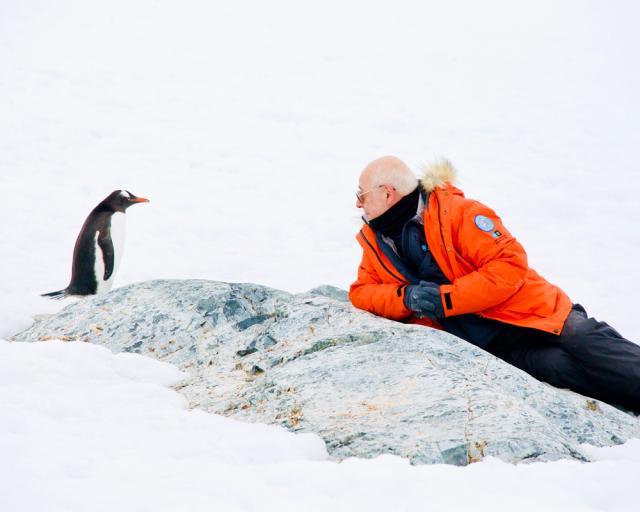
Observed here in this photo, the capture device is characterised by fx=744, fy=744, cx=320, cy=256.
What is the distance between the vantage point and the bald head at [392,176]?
385cm

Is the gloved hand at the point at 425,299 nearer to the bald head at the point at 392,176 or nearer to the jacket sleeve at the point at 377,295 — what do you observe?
the jacket sleeve at the point at 377,295

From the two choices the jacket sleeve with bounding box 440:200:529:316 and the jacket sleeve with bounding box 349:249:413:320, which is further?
the jacket sleeve with bounding box 349:249:413:320

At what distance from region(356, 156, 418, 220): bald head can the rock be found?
0.58 meters

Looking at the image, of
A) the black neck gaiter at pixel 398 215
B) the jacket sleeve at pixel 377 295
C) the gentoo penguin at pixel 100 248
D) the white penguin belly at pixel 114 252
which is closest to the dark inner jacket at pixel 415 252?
the black neck gaiter at pixel 398 215

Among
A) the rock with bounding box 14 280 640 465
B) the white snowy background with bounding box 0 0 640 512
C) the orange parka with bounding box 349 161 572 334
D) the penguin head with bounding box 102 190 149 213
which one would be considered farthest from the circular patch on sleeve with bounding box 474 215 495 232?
the penguin head with bounding box 102 190 149 213

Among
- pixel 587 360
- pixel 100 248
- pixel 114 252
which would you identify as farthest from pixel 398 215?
pixel 114 252

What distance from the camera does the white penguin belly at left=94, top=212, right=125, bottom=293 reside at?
7.79 meters

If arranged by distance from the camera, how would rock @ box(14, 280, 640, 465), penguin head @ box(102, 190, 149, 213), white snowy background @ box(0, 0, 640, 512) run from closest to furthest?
1. white snowy background @ box(0, 0, 640, 512)
2. rock @ box(14, 280, 640, 465)
3. penguin head @ box(102, 190, 149, 213)

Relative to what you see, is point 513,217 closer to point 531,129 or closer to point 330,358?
point 531,129

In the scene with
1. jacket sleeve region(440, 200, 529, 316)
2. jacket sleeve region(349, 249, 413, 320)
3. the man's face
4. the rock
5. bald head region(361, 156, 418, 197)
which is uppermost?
bald head region(361, 156, 418, 197)

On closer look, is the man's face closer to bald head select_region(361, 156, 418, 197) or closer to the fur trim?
bald head select_region(361, 156, 418, 197)

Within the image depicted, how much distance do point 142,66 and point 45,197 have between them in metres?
7.83

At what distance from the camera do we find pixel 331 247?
389 inches

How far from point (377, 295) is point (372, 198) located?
0.51 m
